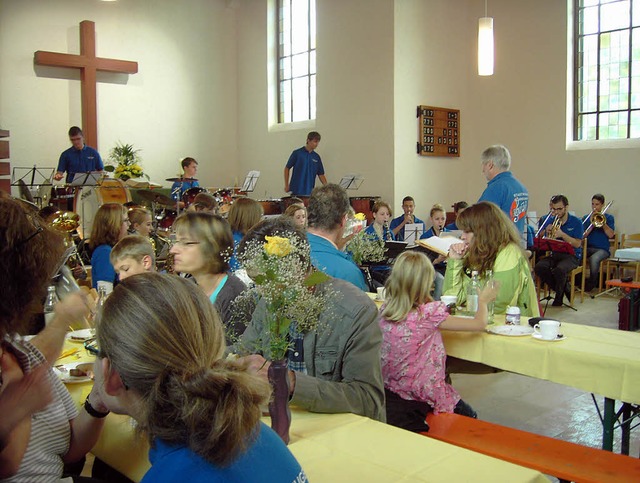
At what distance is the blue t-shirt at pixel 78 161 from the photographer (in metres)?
10.5

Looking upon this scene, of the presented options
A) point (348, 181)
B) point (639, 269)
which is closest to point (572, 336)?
point (639, 269)

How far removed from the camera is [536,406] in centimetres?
441

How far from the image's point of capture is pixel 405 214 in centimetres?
959

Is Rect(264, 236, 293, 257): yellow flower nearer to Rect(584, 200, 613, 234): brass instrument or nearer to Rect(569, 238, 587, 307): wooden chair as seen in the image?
Rect(569, 238, 587, 307): wooden chair

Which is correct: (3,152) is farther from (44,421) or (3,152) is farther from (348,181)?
(44,421)

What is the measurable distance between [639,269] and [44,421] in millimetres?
8344

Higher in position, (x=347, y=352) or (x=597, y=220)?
(x=597, y=220)

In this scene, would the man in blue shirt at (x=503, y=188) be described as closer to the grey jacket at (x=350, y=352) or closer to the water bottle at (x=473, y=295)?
the water bottle at (x=473, y=295)

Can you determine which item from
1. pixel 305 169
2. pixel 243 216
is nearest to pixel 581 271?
pixel 305 169

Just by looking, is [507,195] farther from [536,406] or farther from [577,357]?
[577,357]

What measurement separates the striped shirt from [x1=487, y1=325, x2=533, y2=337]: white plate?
207 centimetres

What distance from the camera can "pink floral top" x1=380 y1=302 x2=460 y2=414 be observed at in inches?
117

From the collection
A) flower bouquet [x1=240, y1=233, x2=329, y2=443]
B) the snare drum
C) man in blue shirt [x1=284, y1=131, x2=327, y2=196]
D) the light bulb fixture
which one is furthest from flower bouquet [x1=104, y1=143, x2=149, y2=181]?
flower bouquet [x1=240, y1=233, x2=329, y2=443]

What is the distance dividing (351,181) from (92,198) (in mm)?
3912
